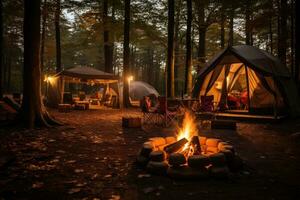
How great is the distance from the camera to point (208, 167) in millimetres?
4059

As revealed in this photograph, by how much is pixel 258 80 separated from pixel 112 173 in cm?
1039

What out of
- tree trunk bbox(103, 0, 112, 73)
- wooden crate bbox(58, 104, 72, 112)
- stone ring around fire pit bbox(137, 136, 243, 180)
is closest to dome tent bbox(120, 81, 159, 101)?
tree trunk bbox(103, 0, 112, 73)

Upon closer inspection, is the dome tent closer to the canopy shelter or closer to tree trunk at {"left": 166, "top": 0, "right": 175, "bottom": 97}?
the canopy shelter

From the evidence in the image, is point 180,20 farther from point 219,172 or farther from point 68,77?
point 219,172

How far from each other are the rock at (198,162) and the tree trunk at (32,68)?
245 inches

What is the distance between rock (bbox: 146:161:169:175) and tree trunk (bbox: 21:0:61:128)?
5678 mm

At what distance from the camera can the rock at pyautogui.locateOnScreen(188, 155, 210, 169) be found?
12.8 ft

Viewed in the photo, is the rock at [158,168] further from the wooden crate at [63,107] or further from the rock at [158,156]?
the wooden crate at [63,107]

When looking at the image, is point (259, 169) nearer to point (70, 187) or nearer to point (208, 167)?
point (208, 167)

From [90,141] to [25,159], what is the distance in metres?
2.01

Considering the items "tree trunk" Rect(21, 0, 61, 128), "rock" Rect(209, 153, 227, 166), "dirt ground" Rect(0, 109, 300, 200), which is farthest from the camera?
"tree trunk" Rect(21, 0, 61, 128)

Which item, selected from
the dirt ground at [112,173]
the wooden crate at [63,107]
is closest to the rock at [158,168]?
the dirt ground at [112,173]

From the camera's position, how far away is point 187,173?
382 centimetres

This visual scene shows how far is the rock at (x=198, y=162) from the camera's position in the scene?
3.90 metres
